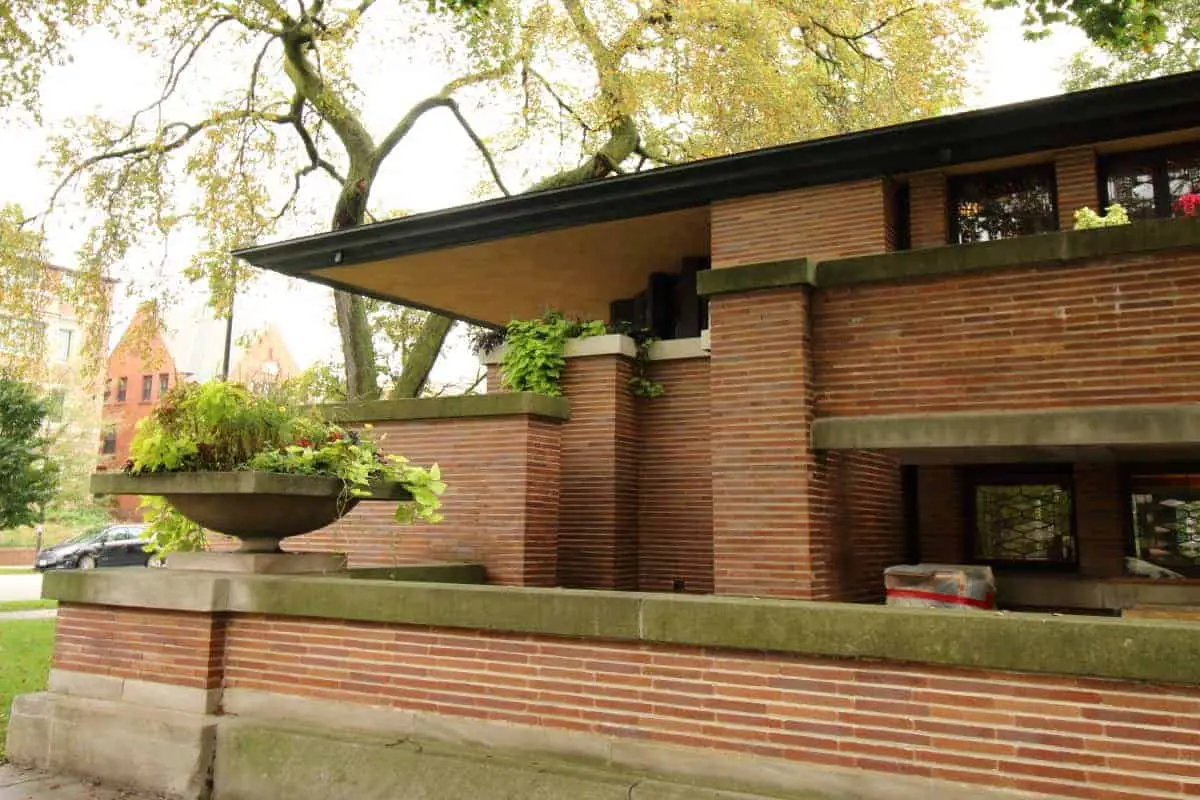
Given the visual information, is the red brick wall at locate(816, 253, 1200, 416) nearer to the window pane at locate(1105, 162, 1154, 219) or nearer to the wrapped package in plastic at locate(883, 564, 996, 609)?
the wrapped package in plastic at locate(883, 564, 996, 609)

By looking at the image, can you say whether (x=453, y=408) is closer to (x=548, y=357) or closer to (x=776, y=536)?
(x=548, y=357)

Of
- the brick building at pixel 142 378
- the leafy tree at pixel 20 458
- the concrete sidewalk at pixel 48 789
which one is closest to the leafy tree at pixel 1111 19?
the concrete sidewalk at pixel 48 789

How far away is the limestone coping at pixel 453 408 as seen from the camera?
388 inches

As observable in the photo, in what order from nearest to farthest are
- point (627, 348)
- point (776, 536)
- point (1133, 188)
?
point (776, 536)
point (1133, 188)
point (627, 348)

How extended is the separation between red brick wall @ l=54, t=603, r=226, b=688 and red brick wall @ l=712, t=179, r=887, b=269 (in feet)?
21.2

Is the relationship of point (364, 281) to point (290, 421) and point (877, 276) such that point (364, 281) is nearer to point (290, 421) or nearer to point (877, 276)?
point (290, 421)

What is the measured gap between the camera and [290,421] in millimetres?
7270

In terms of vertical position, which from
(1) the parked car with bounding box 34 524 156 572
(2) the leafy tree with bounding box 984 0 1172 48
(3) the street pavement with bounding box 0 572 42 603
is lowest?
(3) the street pavement with bounding box 0 572 42 603

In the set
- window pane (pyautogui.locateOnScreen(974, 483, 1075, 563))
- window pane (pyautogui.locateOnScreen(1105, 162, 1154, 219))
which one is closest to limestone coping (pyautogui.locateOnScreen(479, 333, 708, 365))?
window pane (pyautogui.locateOnScreen(974, 483, 1075, 563))

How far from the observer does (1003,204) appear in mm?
9664

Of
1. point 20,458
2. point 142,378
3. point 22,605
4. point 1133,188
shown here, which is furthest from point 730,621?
point 142,378

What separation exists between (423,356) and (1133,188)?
1618 cm

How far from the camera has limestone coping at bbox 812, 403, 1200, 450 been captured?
6.43 m

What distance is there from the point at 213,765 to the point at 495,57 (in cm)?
1730
